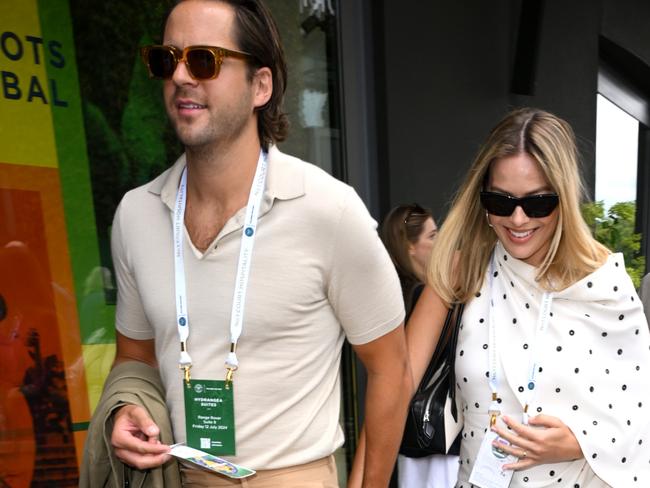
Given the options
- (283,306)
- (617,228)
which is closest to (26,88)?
(283,306)

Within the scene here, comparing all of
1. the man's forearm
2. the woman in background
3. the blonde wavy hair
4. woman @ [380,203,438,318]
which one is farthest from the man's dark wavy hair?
woman @ [380,203,438,318]

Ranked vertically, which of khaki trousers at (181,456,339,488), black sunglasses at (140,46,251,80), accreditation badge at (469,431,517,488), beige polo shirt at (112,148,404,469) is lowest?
accreditation badge at (469,431,517,488)

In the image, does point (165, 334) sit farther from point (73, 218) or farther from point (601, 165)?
point (601, 165)

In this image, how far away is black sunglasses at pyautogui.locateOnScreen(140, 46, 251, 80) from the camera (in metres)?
1.49

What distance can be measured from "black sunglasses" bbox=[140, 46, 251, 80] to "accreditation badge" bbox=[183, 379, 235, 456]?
2.50 ft

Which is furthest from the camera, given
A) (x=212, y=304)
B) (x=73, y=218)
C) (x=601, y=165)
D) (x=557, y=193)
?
(x=601, y=165)

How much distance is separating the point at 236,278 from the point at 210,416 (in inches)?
13.7

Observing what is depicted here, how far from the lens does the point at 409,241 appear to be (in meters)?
3.61

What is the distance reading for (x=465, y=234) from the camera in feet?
6.68

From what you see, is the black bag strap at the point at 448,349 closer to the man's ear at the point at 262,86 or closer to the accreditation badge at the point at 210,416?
the accreditation badge at the point at 210,416

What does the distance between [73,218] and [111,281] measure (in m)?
0.37

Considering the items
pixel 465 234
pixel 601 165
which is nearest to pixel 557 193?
pixel 465 234

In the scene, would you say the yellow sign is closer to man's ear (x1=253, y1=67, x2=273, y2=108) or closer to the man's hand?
man's ear (x1=253, y1=67, x2=273, y2=108)

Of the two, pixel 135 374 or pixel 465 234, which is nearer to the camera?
pixel 135 374
